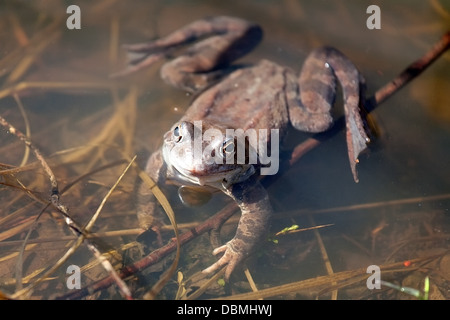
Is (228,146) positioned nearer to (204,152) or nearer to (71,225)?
(204,152)

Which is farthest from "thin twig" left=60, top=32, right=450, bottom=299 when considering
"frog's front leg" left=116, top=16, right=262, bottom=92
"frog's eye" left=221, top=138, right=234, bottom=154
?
"frog's front leg" left=116, top=16, right=262, bottom=92

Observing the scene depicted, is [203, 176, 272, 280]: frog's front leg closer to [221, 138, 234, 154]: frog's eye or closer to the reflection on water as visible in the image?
the reflection on water

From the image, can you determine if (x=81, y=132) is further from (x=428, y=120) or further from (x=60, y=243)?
(x=428, y=120)

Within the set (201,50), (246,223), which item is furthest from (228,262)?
(201,50)

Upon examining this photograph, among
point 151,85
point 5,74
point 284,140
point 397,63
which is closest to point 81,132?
point 151,85

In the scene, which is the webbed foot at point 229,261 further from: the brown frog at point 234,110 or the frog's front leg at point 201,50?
the frog's front leg at point 201,50

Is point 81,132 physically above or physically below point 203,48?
below

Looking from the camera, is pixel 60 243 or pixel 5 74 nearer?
pixel 60 243
